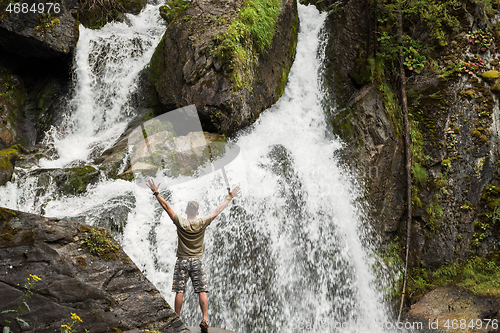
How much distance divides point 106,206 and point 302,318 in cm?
405

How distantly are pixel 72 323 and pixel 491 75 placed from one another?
389 inches

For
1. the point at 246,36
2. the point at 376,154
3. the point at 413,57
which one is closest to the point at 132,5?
the point at 246,36

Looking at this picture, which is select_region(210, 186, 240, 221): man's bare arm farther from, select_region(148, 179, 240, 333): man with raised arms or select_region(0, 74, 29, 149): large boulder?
select_region(0, 74, 29, 149): large boulder

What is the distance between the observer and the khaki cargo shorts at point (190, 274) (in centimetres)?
407

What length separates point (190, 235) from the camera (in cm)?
410

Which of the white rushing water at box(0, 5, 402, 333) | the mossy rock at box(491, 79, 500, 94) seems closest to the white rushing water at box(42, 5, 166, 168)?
the white rushing water at box(0, 5, 402, 333)

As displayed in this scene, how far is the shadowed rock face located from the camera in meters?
2.96

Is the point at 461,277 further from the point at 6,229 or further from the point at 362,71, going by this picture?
the point at 6,229

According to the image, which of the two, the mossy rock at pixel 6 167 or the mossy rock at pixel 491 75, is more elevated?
the mossy rock at pixel 491 75

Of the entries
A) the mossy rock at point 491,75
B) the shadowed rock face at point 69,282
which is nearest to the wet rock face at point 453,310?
the mossy rock at point 491,75

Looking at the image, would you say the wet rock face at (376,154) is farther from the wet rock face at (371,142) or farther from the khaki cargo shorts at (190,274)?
the khaki cargo shorts at (190,274)

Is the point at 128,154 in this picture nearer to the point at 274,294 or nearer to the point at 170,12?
the point at 274,294

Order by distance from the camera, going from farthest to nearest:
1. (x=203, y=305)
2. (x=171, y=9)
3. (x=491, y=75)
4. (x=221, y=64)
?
(x=171, y=9) < (x=491, y=75) < (x=221, y=64) < (x=203, y=305)

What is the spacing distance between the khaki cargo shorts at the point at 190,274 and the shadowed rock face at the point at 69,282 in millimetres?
632
